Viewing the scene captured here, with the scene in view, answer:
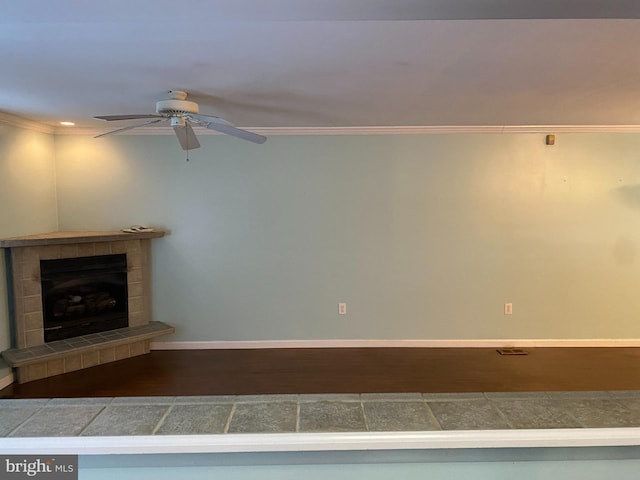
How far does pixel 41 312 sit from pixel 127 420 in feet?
10.8

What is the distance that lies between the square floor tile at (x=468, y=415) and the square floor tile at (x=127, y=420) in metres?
0.68

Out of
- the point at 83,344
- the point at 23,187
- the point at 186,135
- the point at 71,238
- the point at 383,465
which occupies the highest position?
the point at 186,135

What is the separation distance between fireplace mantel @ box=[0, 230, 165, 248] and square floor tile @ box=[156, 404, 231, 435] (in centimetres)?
317

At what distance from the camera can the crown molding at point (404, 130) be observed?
3.96 meters

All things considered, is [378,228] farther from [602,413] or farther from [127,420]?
[127,420]

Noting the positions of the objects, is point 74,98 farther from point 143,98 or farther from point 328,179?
point 328,179

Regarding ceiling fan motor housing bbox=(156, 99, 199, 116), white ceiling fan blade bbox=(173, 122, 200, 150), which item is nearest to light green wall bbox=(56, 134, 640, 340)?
white ceiling fan blade bbox=(173, 122, 200, 150)

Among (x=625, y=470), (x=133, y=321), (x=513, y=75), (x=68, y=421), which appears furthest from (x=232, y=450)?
(x=133, y=321)

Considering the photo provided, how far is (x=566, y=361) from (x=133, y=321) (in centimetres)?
432

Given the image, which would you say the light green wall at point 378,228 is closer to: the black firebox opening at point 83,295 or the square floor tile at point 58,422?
the black firebox opening at point 83,295

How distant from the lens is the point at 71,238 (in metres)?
3.56

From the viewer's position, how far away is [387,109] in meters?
3.19

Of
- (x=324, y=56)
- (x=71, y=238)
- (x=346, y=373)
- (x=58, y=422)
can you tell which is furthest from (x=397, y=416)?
(x=71, y=238)

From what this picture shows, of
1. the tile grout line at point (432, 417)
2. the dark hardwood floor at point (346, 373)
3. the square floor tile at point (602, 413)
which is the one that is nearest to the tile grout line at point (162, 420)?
the tile grout line at point (432, 417)
